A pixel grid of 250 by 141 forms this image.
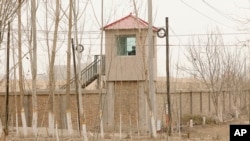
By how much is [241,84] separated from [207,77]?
10.4ft

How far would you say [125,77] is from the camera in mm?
25484

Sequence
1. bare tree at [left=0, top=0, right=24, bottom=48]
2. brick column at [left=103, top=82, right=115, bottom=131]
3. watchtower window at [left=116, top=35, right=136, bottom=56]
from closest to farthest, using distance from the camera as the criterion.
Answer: bare tree at [left=0, top=0, right=24, bottom=48] < watchtower window at [left=116, top=35, right=136, bottom=56] < brick column at [left=103, top=82, right=115, bottom=131]

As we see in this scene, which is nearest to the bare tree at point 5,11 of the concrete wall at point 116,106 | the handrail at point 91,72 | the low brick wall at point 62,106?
the concrete wall at point 116,106

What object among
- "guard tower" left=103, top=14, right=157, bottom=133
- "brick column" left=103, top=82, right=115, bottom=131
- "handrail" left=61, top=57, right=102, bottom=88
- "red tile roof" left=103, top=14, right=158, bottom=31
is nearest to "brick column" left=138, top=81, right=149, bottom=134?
"guard tower" left=103, top=14, right=157, bottom=133

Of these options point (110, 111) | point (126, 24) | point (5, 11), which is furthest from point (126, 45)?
point (5, 11)

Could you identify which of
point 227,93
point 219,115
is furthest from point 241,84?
point 227,93

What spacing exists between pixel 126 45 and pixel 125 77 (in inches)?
64.3

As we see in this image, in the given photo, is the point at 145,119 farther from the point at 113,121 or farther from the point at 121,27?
the point at 121,27

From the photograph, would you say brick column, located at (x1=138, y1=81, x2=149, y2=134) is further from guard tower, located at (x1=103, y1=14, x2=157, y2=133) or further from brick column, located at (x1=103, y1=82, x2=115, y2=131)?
brick column, located at (x1=103, y1=82, x2=115, y2=131)

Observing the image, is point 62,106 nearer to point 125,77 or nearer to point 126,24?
point 125,77

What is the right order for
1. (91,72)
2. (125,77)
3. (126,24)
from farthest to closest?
(91,72) → (125,77) → (126,24)

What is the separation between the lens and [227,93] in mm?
33594

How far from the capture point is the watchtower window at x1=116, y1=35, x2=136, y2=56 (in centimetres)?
2497

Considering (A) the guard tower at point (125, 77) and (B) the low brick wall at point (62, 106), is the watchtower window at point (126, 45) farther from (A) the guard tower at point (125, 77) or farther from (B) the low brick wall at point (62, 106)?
(B) the low brick wall at point (62, 106)
